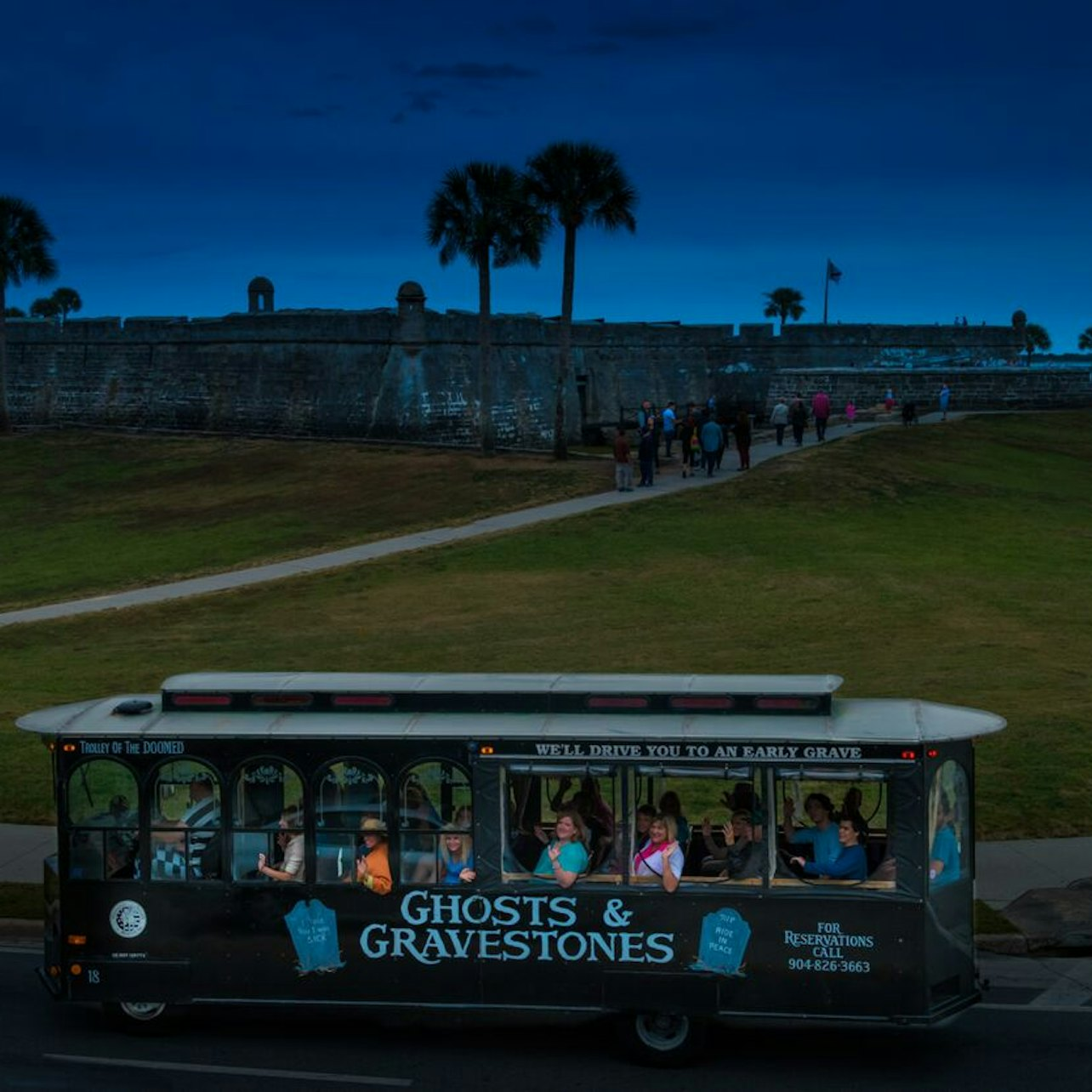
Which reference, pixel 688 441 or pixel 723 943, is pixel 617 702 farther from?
pixel 688 441

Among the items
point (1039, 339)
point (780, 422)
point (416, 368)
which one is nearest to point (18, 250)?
point (416, 368)

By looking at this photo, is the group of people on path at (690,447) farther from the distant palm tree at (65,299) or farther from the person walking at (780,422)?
the distant palm tree at (65,299)

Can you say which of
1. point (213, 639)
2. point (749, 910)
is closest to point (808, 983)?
point (749, 910)

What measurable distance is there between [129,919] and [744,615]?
1861cm

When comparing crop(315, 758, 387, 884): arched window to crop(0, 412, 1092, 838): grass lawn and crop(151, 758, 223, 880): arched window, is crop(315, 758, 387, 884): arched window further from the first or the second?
crop(0, 412, 1092, 838): grass lawn

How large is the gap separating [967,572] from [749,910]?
22.8 m

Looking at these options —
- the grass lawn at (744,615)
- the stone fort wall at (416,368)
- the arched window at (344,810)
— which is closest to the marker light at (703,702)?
the arched window at (344,810)

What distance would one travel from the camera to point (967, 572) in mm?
32812

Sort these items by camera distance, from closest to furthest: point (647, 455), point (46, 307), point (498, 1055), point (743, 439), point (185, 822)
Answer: point (498, 1055) < point (185, 822) < point (647, 455) < point (743, 439) < point (46, 307)

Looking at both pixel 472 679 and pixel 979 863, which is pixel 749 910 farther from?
pixel 979 863

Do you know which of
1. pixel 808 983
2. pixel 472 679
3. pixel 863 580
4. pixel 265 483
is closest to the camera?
pixel 808 983

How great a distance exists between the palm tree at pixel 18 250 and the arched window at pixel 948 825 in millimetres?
57478

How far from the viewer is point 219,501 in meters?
→ 47.2

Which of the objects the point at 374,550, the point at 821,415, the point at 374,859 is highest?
the point at 821,415
